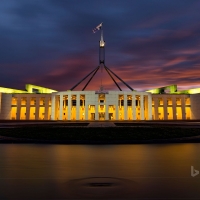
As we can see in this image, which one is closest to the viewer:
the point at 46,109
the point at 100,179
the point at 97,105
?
the point at 100,179

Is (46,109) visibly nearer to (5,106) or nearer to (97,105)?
(5,106)

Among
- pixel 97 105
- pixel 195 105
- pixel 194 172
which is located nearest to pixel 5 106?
pixel 97 105

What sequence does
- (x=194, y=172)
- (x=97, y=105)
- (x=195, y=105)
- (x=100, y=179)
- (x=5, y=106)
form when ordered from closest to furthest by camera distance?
1. (x=100, y=179)
2. (x=194, y=172)
3. (x=97, y=105)
4. (x=5, y=106)
5. (x=195, y=105)

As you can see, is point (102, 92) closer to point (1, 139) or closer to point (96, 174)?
point (1, 139)

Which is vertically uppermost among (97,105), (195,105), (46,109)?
(195,105)

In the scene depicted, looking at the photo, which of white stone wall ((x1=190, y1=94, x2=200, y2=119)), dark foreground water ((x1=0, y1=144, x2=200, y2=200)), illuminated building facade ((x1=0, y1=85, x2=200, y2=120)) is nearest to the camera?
dark foreground water ((x1=0, y1=144, x2=200, y2=200))

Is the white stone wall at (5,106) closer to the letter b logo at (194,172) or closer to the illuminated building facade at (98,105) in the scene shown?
the illuminated building facade at (98,105)

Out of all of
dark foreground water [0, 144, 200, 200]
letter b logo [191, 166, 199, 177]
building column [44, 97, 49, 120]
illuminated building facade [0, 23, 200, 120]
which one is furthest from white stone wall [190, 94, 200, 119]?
letter b logo [191, 166, 199, 177]

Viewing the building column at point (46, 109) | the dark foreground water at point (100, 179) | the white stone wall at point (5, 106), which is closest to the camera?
the dark foreground water at point (100, 179)

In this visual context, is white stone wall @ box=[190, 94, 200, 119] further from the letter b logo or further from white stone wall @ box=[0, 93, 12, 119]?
the letter b logo

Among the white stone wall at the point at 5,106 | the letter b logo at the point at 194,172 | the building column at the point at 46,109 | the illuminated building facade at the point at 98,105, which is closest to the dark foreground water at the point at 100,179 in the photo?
the letter b logo at the point at 194,172

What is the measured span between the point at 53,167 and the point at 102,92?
1939 inches

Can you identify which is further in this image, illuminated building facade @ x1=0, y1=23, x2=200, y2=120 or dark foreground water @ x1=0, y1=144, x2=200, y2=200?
illuminated building facade @ x1=0, y1=23, x2=200, y2=120

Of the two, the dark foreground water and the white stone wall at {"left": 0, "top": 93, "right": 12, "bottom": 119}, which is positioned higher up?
the white stone wall at {"left": 0, "top": 93, "right": 12, "bottom": 119}
